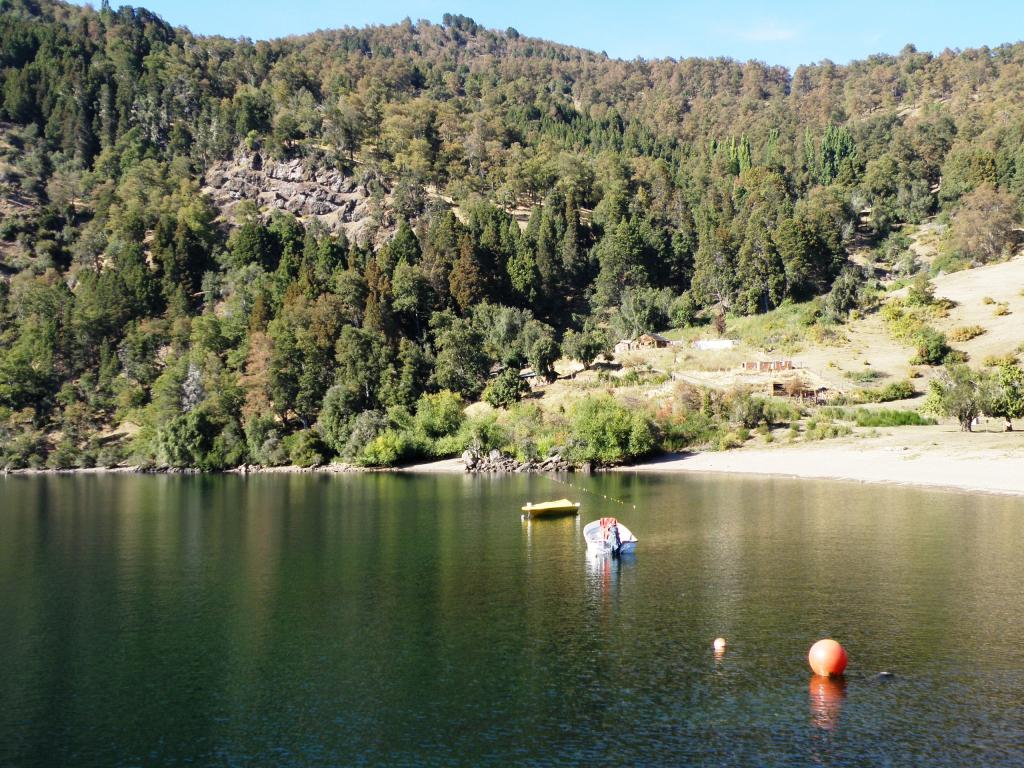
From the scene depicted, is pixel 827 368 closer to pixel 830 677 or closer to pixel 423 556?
pixel 423 556

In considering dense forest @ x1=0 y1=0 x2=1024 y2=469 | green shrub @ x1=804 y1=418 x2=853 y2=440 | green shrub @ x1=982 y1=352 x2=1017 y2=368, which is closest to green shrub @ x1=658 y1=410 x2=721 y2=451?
dense forest @ x1=0 y1=0 x2=1024 y2=469

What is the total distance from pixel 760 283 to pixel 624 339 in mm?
24801

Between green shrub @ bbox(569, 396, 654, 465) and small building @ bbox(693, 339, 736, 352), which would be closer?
green shrub @ bbox(569, 396, 654, 465)

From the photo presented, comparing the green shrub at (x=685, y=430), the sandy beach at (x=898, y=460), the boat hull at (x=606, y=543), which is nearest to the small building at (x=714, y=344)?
the green shrub at (x=685, y=430)

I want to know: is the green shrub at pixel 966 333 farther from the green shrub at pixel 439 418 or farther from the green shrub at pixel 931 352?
the green shrub at pixel 439 418

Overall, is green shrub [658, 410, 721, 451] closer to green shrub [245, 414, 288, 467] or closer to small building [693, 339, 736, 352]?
small building [693, 339, 736, 352]

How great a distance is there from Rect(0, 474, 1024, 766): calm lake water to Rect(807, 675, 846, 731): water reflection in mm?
99

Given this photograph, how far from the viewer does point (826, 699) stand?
93.6ft

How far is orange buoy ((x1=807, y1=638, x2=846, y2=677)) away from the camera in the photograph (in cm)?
2994

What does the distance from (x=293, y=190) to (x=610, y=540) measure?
159 metres

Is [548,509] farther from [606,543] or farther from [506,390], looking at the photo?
[506,390]

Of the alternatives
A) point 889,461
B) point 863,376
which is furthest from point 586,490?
point 863,376

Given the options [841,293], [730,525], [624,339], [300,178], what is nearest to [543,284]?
[624,339]

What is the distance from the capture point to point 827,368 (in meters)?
112
